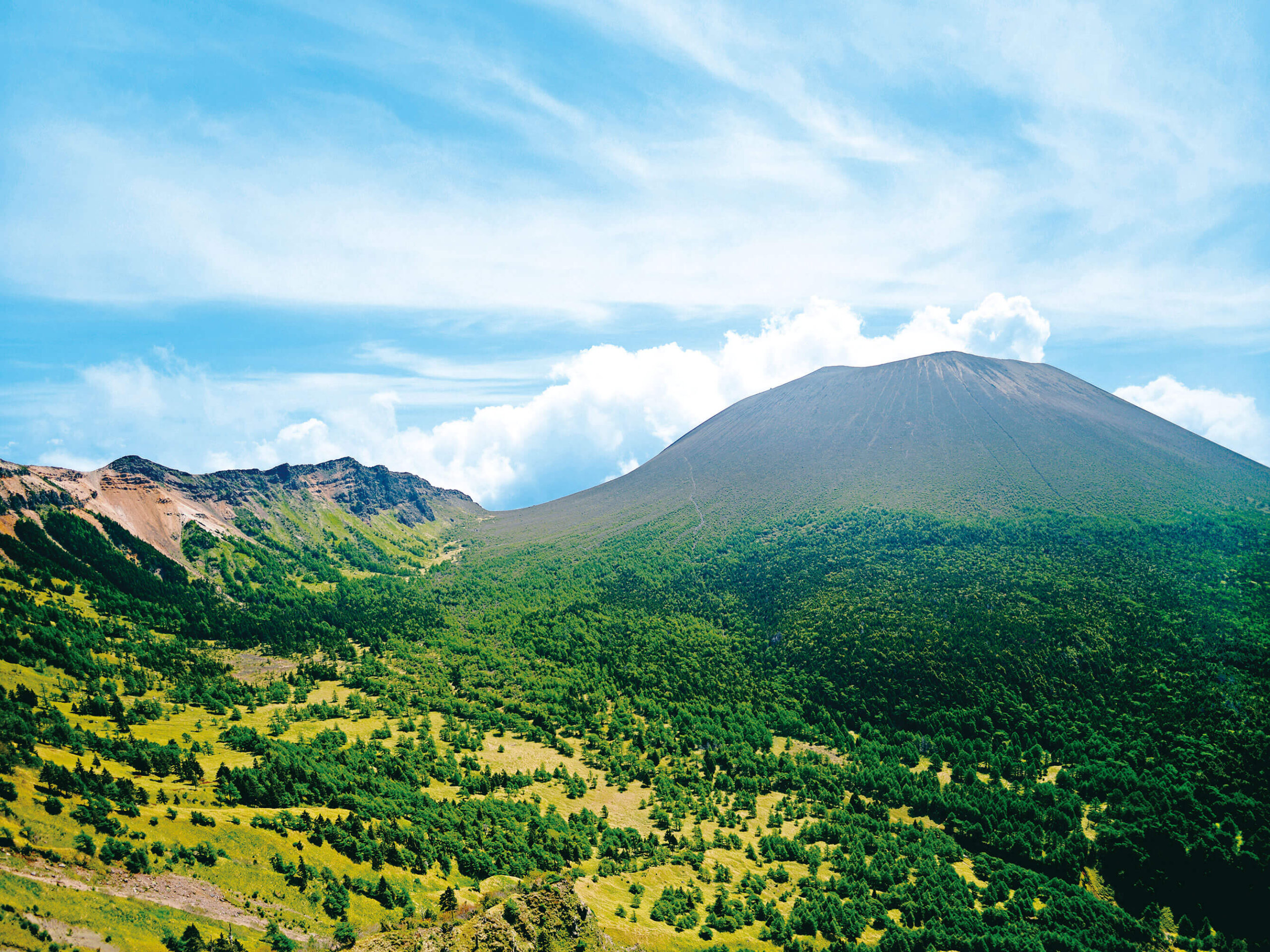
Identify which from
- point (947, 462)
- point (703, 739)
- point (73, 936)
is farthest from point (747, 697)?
point (947, 462)

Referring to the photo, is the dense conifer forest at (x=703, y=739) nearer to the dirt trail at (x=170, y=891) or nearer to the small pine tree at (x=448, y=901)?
the small pine tree at (x=448, y=901)

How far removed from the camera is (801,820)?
54.3 metres

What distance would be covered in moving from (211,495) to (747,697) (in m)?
131

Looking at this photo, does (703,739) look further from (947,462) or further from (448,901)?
(947,462)

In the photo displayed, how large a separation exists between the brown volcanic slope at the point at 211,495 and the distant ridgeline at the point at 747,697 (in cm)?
90

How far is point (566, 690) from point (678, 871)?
3956 cm

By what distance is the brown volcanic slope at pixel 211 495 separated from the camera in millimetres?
99812

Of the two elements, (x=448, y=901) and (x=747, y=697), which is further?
(x=747, y=697)

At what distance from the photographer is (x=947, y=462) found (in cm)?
14425

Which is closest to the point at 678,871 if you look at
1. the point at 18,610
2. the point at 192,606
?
the point at 18,610

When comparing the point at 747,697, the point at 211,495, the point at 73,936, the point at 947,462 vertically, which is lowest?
the point at 747,697

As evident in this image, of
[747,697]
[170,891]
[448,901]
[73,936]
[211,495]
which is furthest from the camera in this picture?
[211,495]

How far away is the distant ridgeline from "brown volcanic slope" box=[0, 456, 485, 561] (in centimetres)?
90

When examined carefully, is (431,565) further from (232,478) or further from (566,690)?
(566,690)
